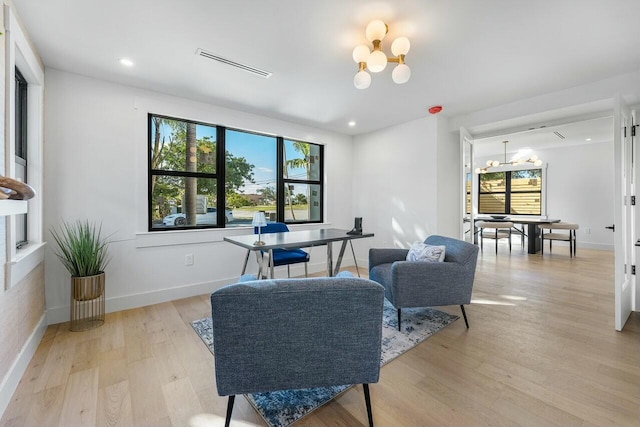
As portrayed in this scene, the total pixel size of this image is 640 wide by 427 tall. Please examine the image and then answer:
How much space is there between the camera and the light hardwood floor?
1.45 metres

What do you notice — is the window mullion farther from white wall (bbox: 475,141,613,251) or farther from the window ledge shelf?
white wall (bbox: 475,141,613,251)

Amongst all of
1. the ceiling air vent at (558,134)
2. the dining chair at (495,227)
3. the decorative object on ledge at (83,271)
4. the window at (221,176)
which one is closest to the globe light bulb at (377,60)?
the window at (221,176)

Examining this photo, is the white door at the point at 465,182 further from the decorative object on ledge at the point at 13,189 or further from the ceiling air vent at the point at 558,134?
the decorative object on ledge at the point at 13,189

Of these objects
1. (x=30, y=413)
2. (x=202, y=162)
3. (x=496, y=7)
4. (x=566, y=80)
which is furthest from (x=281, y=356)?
(x=566, y=80)

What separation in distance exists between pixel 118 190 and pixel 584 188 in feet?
29.4

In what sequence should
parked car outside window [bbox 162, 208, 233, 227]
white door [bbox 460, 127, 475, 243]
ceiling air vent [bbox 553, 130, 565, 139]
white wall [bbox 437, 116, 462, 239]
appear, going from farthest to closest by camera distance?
ceiling air vent [bbox 553, 130, 565, 139], white wall [bbox 437, 116, 462, 239], white door [bbox 460, 127, 475, 243], parked car outside window [bbox 162, 208, 233, 227]

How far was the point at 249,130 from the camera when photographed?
12.5ft

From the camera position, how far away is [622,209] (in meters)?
2.38

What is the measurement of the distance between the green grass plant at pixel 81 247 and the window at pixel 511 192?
9076 millimetres

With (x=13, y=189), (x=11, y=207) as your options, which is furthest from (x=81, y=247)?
(x=13, y=189)

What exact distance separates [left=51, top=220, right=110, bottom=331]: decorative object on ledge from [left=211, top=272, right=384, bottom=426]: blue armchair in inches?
77.2

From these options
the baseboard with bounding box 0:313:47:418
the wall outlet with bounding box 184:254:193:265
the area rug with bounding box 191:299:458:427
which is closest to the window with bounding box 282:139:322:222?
the wall outlet with bounding box 184:254:193:265

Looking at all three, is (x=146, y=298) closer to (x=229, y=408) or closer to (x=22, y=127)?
(x=22, y=127)

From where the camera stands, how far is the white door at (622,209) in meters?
2.33
